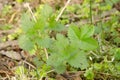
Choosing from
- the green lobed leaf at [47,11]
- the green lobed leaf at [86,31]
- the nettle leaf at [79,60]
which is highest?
the green lobed leaf at [47,11]

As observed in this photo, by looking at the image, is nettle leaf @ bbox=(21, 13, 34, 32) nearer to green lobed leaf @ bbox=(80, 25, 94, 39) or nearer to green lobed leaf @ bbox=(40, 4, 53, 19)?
green lobed leaf @ bbox=(40, 4, 53, 19)

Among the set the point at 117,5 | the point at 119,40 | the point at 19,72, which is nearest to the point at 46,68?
the point at 19,72

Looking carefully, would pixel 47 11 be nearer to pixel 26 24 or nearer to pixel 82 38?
pixel 26 24

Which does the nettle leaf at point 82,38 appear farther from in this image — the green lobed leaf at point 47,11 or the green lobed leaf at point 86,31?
→ the green lobed leaf at point 47,11

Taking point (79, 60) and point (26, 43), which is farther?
point (26, 43)

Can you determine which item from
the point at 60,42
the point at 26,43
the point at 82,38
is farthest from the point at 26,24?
the point at 82,38

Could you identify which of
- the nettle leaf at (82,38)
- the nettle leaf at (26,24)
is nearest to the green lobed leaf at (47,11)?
the nettle leaf at (26,24)

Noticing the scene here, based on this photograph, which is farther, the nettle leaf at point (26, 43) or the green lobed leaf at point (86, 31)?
the nettle leaf at point (26, 43)

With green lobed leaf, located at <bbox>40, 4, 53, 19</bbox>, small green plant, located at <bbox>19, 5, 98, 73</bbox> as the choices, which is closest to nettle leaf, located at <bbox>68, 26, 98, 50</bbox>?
small green plant, located at <bbox>19, 5, 98, 73</bbox>
